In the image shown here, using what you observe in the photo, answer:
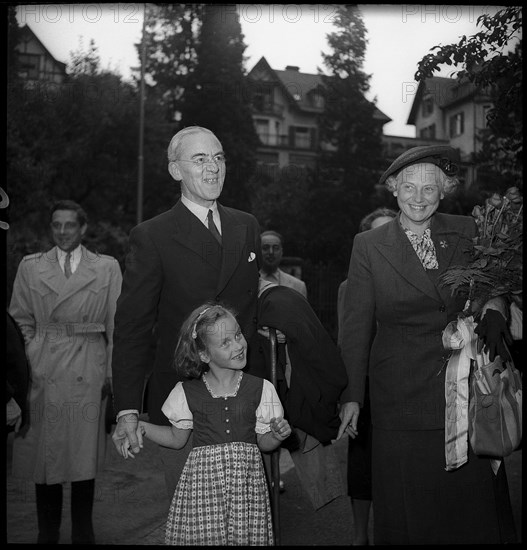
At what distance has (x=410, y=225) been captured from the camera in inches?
157

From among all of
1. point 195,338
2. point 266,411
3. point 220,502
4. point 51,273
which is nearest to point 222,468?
point 220,502

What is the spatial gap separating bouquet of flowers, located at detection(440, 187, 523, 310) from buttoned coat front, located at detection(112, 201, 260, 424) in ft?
3.11

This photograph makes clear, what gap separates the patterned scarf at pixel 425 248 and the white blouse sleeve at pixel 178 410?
129 centimetres

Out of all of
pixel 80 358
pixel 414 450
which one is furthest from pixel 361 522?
pixel 80 358

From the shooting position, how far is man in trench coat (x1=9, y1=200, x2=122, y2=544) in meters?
5.06

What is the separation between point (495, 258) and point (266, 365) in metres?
1.17

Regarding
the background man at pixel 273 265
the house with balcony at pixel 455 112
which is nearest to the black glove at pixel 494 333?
the house with balcony at pixel 455 112

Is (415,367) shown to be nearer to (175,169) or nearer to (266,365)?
(266,365)

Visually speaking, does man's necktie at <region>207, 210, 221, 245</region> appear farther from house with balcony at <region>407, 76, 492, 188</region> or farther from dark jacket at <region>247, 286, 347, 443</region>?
house with balcony at <region>407, 76, 492, 188</region>

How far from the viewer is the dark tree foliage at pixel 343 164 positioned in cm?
2194

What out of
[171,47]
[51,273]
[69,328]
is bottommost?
[69,328]

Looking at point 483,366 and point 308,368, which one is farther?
point 308,368

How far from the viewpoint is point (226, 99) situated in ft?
74.9

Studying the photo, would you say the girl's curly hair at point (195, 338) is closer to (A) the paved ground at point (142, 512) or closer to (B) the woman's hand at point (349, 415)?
(B) the woman's hand at point (349, 415)
